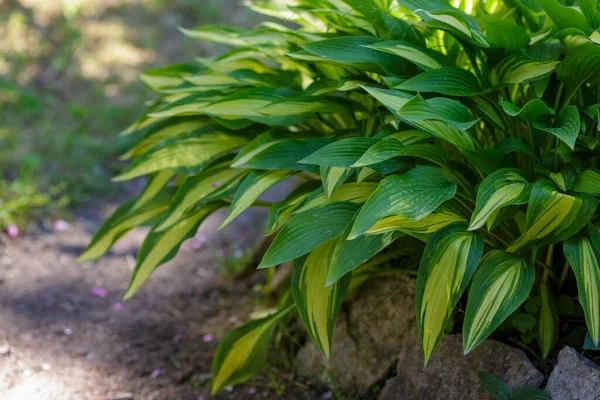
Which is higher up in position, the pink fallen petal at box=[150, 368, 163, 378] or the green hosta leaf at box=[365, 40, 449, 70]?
the green hosta leaf at box=[365, 40, 449, 70]

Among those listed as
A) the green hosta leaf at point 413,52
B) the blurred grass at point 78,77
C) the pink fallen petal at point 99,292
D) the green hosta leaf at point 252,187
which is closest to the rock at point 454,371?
the green hosta leaf at point 252,187

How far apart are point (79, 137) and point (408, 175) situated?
8.25 feet

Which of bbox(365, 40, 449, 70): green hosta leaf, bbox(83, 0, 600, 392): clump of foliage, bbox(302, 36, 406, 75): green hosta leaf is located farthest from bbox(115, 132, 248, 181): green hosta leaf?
bbox(365, 40, 449, 70): green hosta leaf

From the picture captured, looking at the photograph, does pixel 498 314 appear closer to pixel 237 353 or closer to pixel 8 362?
pixel 237 353

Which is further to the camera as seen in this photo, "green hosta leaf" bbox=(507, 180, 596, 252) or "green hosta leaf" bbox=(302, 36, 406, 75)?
"green hosta leaf" bbox=(302, 36, 406, 75)

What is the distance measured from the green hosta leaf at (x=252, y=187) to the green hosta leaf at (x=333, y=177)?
0.59 ft

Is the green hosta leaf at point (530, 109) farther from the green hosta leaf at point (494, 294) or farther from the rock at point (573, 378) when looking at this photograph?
the rock at point (573, 378)

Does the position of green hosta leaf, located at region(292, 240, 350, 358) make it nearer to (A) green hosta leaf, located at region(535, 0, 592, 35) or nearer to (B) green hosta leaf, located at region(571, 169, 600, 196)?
(B) green hosta leaf, located at region(571, 169, 600, 196)

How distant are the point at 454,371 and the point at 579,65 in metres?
0.82

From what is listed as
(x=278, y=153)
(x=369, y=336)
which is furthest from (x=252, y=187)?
(x=369, y=336)

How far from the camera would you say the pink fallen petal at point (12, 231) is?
285 cm

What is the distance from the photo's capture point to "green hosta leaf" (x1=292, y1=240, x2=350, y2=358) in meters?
1.78

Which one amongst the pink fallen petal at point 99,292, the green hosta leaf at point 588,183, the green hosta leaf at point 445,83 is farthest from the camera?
the pink fallen petal at point 99,292

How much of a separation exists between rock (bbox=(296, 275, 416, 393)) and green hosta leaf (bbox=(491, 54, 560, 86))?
2.06 feet
